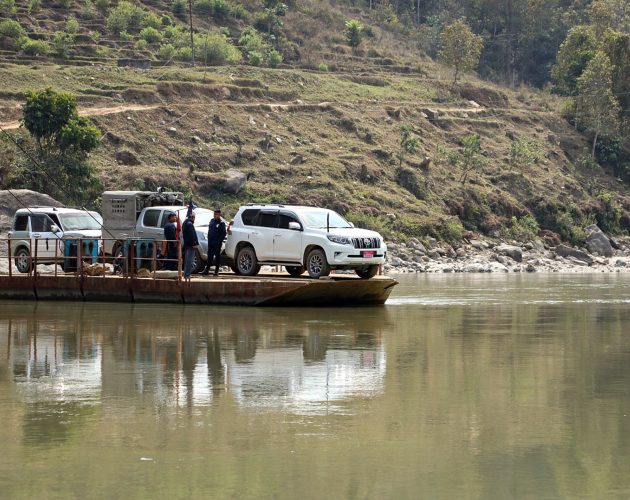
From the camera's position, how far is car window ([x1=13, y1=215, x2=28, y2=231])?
3366cm

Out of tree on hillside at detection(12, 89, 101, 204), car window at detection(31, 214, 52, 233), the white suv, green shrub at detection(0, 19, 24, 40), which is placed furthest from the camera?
green shrub at detection(0, 19, 24, 40)

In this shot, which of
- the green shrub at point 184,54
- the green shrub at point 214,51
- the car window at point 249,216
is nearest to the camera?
the car window at point 249,216

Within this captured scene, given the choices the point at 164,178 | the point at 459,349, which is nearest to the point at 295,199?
the point at 164,178

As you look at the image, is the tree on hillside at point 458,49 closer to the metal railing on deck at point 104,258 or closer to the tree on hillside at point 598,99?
the tree on hillside at point 598,99

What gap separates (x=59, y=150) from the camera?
184 ft

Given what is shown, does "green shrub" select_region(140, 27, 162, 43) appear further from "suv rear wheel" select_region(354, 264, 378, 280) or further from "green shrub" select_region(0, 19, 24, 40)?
"suv rear wheel" select_region(354, 264, 378, 280)

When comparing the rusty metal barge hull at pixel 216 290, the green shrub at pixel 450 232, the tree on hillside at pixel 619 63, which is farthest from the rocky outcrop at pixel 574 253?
the rusty metal barge hull at pixel 216 290

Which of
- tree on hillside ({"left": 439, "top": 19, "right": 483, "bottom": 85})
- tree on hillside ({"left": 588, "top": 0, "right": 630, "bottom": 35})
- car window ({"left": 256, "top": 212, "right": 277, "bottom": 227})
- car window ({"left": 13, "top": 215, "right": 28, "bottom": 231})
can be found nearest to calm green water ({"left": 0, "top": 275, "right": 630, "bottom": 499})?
car window ({"left": 256, "top": 212, "right": 277, "bottom": 227})

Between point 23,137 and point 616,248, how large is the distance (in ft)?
105

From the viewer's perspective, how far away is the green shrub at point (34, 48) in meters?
73.1

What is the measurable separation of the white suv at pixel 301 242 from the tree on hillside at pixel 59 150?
90.3 ft

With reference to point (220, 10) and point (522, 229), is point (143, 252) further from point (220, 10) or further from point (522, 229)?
point (220, 10)

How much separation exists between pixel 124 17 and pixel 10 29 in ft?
32.1

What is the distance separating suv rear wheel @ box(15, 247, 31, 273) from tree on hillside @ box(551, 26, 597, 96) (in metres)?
62.4
